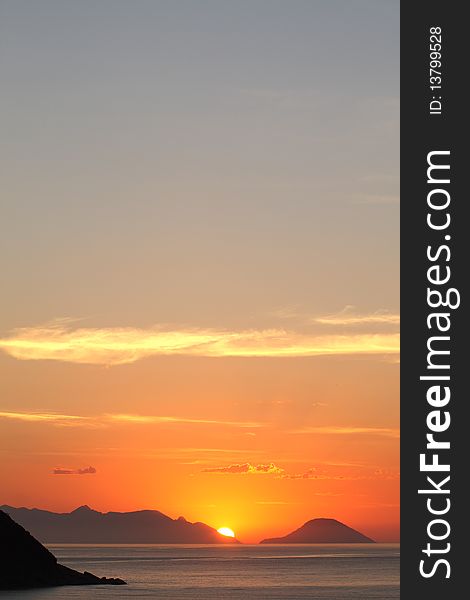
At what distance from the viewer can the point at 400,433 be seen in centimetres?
3434

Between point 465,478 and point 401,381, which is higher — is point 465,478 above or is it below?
below

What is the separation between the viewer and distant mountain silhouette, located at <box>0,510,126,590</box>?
133500 mm

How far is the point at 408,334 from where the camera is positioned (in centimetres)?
3400

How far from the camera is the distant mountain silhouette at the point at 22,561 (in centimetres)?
13350

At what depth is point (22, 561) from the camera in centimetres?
13775

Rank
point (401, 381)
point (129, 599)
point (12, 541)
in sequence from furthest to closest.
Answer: point (129, 599), point (12, 541), point (401, 381)

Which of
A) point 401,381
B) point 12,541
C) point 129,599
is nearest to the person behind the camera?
point 401,381

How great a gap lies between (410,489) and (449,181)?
9966mm

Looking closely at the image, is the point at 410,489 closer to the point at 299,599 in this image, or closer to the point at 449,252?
the point at 449,252

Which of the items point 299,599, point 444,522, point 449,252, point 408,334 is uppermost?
point 299,599

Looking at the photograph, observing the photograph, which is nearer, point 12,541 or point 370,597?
point 12,541

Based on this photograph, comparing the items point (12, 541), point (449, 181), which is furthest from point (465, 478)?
point (12, 541)

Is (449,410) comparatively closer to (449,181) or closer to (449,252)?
(449,252)

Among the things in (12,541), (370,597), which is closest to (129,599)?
(12,541)
